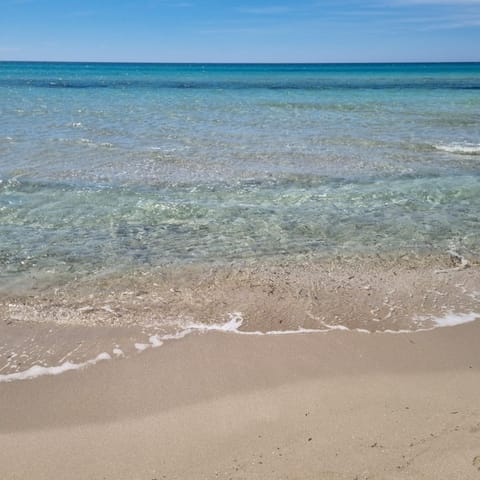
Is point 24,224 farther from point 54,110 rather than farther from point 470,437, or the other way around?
point 54,110

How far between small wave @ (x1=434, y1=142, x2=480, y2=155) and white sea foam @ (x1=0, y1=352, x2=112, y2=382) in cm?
1478

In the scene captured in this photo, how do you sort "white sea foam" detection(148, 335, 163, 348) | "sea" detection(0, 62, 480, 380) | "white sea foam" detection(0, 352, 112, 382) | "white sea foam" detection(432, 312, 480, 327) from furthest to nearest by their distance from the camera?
"sea" detection(0, 62, 480, 380)
"white sea foam" detection(432, 312, 480, 327)
"white sea foam" detection(148, 335, 163, 348)
"white sea foam" detection(0, 352, 112, 382)

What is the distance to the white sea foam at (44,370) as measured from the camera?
202 inches

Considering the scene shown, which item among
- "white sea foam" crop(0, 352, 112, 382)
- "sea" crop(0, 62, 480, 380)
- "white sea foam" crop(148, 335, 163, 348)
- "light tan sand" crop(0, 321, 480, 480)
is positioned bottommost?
"light tan sand" crop(0, 321, 480, 480)

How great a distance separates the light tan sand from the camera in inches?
154

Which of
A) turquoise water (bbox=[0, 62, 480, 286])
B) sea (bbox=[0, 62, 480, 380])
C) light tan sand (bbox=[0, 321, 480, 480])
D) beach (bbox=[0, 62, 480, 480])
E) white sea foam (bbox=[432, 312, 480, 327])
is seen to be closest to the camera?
light tan sand (bbox=[0, 321, 480, 480])

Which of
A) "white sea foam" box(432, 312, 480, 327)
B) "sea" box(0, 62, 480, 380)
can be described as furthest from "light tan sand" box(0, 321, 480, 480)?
"sea" box(0, 62, 480, 380)

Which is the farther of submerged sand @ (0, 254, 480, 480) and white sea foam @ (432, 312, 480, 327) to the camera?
white sea foam @ (432, 312, 480, 327)

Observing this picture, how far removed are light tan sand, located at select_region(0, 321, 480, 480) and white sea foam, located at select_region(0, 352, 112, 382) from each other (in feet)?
0.34

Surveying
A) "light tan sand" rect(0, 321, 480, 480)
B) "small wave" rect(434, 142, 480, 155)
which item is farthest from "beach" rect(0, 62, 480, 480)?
"small wave" rect(434, 142, 480, 155)

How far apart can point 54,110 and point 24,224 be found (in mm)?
22165

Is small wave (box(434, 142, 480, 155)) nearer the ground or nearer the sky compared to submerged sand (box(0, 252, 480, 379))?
nearer the sky

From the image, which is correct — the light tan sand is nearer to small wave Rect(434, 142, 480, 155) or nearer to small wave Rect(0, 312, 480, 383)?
small wave Rect(0, 312, 480, 383)

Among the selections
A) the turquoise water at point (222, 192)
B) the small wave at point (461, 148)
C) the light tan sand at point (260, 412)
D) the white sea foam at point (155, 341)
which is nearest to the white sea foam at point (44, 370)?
the light tan sand at point (260, 412)
